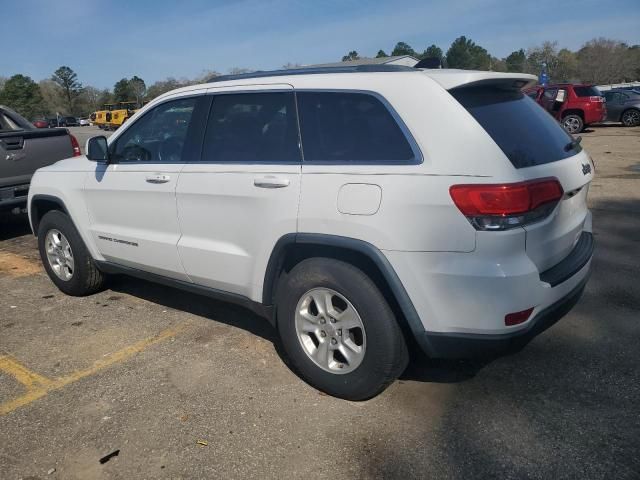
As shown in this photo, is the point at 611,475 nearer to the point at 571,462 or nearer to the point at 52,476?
the point at 571,462

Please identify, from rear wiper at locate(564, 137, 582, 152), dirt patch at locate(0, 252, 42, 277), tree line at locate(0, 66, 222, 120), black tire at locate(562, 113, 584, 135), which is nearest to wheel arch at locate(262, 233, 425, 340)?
rear wiper at locate(564, 137, 582, 152)

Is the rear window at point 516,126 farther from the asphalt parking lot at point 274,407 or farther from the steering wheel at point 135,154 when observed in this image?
the steering wheel at point 135,154

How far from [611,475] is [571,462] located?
162 millimetres

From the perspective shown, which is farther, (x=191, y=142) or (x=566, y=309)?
(x=191, y=142)

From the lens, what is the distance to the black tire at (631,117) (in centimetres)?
2003

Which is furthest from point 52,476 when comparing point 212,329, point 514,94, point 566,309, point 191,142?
point 514,94

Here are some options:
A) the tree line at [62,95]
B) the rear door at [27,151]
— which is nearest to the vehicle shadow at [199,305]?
the rear door at [27,151]

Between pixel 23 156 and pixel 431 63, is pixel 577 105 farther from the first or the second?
pixel 23 156

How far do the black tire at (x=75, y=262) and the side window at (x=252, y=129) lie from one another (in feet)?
5.73

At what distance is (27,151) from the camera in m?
6.62

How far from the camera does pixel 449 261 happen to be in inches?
96.5

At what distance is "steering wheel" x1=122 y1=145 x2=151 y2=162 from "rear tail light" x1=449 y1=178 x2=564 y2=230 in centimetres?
244

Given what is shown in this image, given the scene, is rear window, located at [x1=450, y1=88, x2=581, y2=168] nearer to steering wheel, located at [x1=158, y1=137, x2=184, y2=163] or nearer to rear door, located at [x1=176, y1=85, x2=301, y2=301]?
rear door, located at [x1=176, y1=85, x2=301, y2=301]

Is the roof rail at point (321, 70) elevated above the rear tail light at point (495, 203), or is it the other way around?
the roof rail at point (321, 70)
